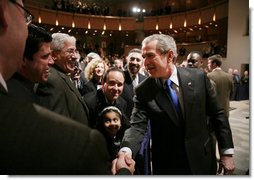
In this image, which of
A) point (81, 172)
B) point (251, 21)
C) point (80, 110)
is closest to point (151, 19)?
point (251, 21)

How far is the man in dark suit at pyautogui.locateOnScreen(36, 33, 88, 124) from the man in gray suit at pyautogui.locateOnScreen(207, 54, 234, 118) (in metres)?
0.89

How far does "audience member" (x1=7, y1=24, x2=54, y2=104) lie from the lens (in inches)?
44.6

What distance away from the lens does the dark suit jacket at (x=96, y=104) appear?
1.51 m

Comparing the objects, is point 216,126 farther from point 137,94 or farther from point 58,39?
point 58,39

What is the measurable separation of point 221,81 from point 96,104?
936 mm

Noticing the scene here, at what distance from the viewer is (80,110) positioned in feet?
4.38

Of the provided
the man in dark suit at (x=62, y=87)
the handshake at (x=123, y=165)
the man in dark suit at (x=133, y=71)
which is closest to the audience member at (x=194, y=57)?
the man in dark suit at (x=133, y=71)

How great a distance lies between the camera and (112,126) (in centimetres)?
149

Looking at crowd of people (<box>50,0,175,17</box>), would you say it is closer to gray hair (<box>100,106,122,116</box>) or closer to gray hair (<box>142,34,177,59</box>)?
gray hair (<box>142,34,177,59</box>)

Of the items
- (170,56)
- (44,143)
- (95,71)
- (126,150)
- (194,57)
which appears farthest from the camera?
(95,71)

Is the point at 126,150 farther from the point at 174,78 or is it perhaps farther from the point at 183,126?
the point at 174,78

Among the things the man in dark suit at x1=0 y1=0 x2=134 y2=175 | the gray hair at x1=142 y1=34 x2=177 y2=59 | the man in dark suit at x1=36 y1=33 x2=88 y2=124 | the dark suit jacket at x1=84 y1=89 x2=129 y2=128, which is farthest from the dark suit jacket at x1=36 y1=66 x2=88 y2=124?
the man in dark suit at x1=0 y1=0 x2=134 y2=175

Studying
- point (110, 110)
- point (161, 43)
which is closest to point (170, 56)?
point (161, 43)

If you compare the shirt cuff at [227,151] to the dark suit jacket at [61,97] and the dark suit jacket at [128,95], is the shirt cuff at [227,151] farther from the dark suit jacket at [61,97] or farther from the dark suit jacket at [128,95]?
the dark suit jacket at [61,97]
